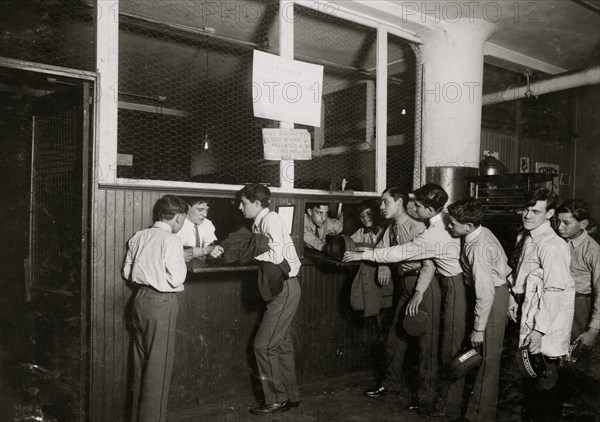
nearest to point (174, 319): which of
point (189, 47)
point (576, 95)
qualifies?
point (189, 47)

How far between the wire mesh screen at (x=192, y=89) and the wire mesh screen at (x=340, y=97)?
390 millimetres

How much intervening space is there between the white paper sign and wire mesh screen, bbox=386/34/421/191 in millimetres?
1238

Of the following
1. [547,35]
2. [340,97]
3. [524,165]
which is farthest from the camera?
[524,165]

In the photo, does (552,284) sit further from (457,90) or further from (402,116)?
(402,116)

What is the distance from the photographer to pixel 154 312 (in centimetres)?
301

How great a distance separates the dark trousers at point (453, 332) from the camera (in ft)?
11.2

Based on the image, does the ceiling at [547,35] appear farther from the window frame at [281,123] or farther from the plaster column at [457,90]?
the window frame at [281,123]

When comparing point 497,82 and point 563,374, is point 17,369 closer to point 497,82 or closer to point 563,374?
point 563,374

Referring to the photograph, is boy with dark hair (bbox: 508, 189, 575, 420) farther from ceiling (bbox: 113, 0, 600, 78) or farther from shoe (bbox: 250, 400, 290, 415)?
ceiling (bbox: 113, 0, 600, 78)

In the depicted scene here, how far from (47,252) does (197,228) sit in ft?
3.48

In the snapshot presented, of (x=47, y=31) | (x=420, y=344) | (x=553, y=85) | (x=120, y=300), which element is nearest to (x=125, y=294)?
(x=120, y=300)

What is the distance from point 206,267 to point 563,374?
2.52m

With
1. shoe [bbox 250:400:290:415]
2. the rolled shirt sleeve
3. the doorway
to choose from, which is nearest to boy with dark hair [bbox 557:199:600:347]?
the rolled shirt sleeve

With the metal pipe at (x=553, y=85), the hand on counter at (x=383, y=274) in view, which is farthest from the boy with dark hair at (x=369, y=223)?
the metal pipe at (x=553, y=85)
